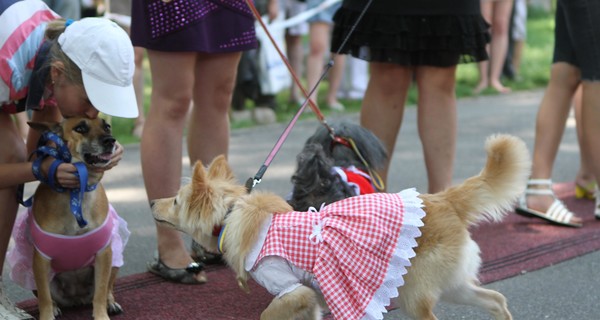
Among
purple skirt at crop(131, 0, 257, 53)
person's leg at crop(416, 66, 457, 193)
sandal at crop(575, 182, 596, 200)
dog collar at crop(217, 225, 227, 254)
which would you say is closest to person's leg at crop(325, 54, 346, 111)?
sandal at crop(575, 182, 596, 200)

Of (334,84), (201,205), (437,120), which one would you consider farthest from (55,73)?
(334,84)

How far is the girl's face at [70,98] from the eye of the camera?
3.20 metres

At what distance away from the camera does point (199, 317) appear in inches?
137

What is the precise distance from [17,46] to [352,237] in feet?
4.79

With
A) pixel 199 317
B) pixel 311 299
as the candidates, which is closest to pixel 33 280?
pixel 199 317

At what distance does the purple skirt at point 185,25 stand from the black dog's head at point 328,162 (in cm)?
64

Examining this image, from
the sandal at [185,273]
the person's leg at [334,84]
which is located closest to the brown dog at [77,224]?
the sandal at [185,273]

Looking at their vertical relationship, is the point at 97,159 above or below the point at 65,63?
below

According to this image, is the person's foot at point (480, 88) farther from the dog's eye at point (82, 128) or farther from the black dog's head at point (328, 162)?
the dog's eye at point (82, 128)

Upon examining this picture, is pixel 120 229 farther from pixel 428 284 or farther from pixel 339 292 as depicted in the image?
pixel 428 284

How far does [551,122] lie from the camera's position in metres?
4.95

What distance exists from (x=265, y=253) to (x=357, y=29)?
1.92 m

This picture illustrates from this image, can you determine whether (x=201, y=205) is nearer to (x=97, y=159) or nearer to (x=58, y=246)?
(x=97, y=159)

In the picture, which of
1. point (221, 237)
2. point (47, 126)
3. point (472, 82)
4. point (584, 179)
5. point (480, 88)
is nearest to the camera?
point (221, 237)
